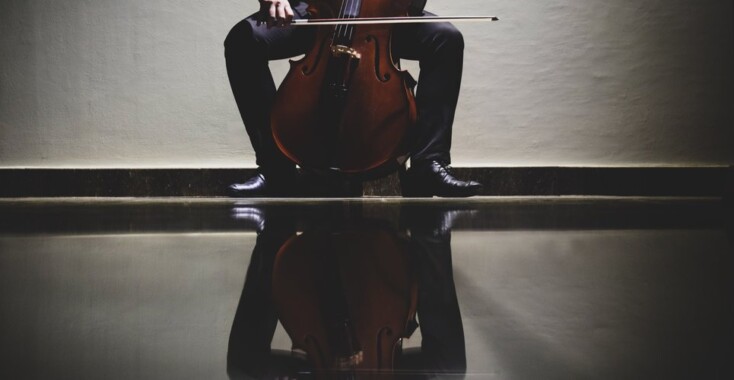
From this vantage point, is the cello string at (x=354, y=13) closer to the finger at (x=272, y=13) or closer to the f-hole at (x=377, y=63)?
the f-hole at (x=377, y=63)

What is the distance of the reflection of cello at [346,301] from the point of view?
305 mm

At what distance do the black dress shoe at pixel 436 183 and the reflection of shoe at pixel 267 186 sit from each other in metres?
0.30

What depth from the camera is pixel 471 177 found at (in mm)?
2221

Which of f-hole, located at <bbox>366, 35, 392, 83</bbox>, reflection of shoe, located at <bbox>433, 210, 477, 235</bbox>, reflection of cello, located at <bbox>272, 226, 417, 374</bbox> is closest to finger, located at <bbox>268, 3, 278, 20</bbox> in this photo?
f-hole, located at <bbox>366, 35, 392, 83</bbox>

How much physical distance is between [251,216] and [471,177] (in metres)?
1.30

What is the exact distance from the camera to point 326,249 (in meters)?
0.64

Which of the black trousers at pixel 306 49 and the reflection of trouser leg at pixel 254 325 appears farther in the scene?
the black trousers at pixel 306 49

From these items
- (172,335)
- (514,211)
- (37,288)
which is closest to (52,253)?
(37,288)

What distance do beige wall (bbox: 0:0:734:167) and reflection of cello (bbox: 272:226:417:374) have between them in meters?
1.67

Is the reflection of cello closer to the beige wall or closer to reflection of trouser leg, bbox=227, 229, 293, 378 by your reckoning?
reflection of trouser leg, bbox=227, 229, 293, 378

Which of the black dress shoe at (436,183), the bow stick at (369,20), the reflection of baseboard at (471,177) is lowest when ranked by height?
the reflection of baseboard at (471,177)

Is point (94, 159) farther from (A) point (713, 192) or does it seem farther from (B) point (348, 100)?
(A) point (713, 192)

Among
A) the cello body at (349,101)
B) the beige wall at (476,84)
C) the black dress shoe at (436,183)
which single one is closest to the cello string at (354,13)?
the cello body at (349,101)

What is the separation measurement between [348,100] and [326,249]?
35.0 inches
